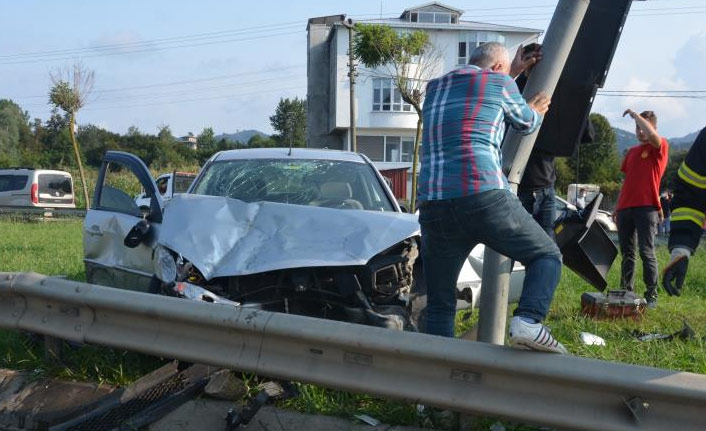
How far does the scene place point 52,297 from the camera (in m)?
3.92

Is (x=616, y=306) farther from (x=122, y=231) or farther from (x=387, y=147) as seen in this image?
(x=387, y=147)

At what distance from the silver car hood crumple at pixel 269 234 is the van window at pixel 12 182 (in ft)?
64.4

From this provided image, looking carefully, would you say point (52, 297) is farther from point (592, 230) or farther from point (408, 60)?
point (408, 60)

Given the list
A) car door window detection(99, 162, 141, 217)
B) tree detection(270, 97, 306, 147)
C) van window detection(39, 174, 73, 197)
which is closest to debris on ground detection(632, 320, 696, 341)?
car door window detection(99, 162, 141, 217)

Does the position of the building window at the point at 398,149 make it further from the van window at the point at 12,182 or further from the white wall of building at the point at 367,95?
the van window at the point at 12,182

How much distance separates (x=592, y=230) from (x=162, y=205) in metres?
3.02

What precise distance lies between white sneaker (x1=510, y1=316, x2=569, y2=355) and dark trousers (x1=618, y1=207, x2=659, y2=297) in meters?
3.94

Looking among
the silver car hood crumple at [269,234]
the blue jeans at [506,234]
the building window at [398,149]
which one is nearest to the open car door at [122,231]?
the silver car hood crumple at [269,234]

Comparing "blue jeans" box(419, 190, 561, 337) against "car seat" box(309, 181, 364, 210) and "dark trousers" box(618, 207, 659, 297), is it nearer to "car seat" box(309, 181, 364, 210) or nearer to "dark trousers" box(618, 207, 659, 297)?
"car seat" box(309, 181, 364, 210)

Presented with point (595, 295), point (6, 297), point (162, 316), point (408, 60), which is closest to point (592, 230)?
point (595, 295)

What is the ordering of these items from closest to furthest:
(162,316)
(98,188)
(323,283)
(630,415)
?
1. (630,415)
2. (162,316)
3. (323,283)
4. (98,188)

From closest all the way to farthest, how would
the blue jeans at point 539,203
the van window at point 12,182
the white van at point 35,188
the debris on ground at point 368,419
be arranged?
the debris on ground at point 368,419 → the blue jeans at point 539,203 → the white van at point 35,188 → the van window at point 12,182

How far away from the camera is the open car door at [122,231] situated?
4.88 metres

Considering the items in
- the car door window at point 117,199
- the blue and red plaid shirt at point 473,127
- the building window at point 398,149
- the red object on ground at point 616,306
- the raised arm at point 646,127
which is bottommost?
the building window at point 398,149
